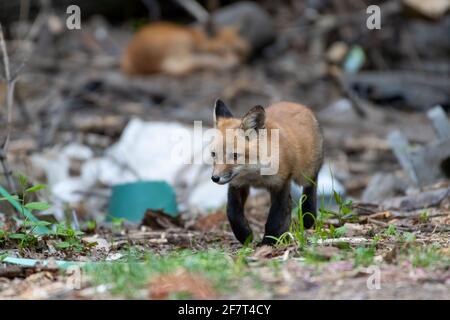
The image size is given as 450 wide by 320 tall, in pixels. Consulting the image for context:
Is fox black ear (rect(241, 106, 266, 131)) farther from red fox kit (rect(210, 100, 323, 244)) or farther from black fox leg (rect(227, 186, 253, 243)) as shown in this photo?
black fox leg (rect(227, 186, 253, 243))

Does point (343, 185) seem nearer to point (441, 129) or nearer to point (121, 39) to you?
point (441, 129)

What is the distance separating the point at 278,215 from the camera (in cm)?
616

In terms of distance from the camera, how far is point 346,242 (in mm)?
5512

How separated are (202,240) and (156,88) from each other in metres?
8.91

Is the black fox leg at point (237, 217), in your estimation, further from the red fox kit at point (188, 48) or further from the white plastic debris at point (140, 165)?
the red fox kit at point (188, 48)

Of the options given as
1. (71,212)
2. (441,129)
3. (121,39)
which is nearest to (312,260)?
(71,212)

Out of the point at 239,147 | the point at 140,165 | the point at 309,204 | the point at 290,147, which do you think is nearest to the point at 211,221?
the point at 309,204

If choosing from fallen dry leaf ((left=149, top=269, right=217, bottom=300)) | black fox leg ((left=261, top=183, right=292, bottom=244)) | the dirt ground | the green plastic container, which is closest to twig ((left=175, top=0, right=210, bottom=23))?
the dirt ground

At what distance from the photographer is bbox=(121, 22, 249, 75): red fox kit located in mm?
16812

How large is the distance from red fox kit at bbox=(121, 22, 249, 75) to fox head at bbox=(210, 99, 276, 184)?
35.5 ft

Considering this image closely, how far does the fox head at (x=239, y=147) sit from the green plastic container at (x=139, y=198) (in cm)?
305

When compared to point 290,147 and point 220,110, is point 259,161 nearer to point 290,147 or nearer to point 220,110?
point 290,147

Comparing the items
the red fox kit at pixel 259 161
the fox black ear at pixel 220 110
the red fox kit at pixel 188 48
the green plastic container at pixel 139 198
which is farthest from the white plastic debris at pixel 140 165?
the red fox kit at pixel 188 48

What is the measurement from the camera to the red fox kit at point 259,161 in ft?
19.6
